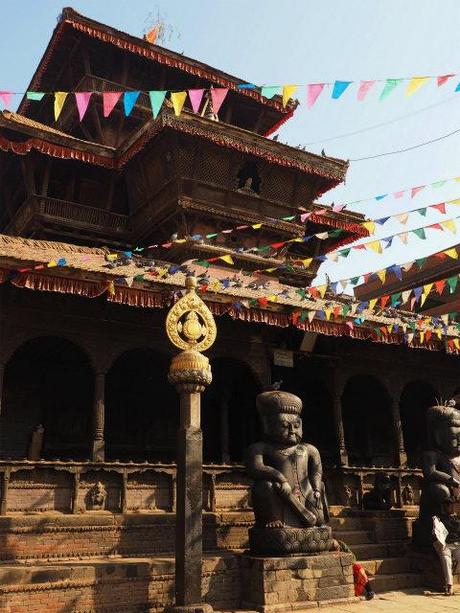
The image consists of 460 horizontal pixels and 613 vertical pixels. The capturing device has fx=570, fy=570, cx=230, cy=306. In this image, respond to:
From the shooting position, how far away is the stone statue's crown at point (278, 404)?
336 inches

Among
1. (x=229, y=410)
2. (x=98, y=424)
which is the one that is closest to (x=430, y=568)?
(x=98, y=424)

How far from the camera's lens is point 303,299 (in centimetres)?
1348

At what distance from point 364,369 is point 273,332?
2746 mm

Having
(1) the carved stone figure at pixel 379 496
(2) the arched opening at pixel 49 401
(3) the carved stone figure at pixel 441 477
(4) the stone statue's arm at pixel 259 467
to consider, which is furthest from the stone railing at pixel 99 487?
(2) the arched opening at pixel 49 401

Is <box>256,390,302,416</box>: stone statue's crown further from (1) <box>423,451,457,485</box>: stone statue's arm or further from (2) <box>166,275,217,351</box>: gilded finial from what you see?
(1) <box>423,451,457,485</box>: stone statue's arm

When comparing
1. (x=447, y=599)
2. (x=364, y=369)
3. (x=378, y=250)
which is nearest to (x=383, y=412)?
(x=364, y=369)

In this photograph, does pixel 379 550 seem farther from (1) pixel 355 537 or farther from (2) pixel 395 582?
(2) pixel 395 582

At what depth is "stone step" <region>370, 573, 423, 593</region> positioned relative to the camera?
27.6 feet

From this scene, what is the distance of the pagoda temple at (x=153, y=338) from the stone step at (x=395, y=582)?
37 millimetres

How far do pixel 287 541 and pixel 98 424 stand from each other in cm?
429

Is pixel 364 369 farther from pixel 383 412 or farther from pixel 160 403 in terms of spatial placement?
pixel 160 403

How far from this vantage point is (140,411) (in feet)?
47.4

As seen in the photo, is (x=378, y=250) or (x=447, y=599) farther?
(x=378, y=250)

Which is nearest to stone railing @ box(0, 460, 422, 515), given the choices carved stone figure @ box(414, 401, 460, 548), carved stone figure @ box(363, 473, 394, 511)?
carved stone figure @ box(363, 473, 394, 511)
